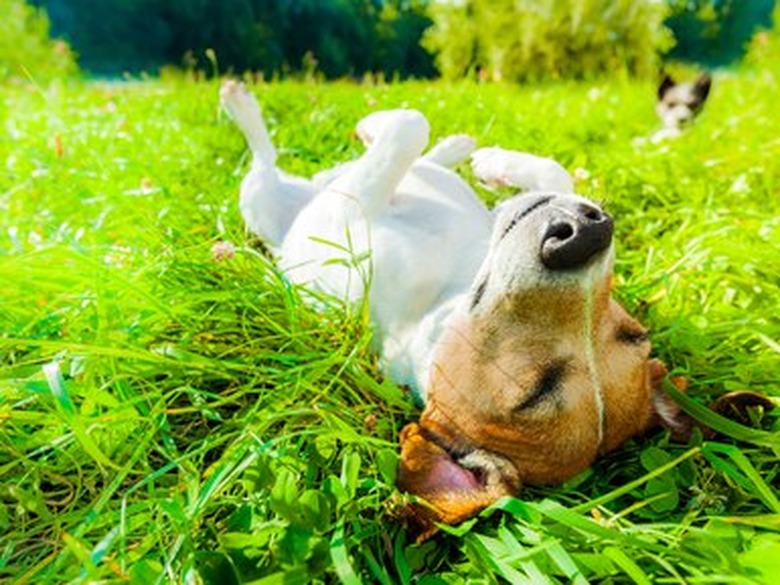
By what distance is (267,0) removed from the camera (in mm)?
21469

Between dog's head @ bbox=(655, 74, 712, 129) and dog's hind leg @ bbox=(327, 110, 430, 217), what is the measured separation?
3.96 m

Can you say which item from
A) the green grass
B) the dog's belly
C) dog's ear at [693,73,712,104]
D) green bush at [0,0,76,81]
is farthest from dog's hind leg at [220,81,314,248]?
green bush at [0,0,76,81]

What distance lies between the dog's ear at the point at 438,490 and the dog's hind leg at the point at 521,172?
3.31ft

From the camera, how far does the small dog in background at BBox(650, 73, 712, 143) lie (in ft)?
20.0

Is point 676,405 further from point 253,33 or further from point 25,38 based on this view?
point 253,33

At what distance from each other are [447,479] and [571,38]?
37.1ft

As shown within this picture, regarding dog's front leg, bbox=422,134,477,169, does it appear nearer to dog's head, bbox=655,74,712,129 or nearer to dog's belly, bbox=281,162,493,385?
dog's belly, bbox=281,162,493,385

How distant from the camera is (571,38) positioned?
40.0ft

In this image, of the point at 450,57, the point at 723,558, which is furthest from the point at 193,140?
the point at 450,57

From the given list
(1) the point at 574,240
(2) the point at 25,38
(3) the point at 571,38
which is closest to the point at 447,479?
(1) the point at 574,240

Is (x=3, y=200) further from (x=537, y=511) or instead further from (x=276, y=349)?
(x=537, y=511)

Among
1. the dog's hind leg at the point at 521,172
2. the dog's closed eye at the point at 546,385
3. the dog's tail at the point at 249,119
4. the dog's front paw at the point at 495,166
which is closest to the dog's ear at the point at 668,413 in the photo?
the dog's closed eye at the point at 546,385

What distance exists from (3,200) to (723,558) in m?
3.38

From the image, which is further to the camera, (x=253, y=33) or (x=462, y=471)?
(x=253, y=33)
